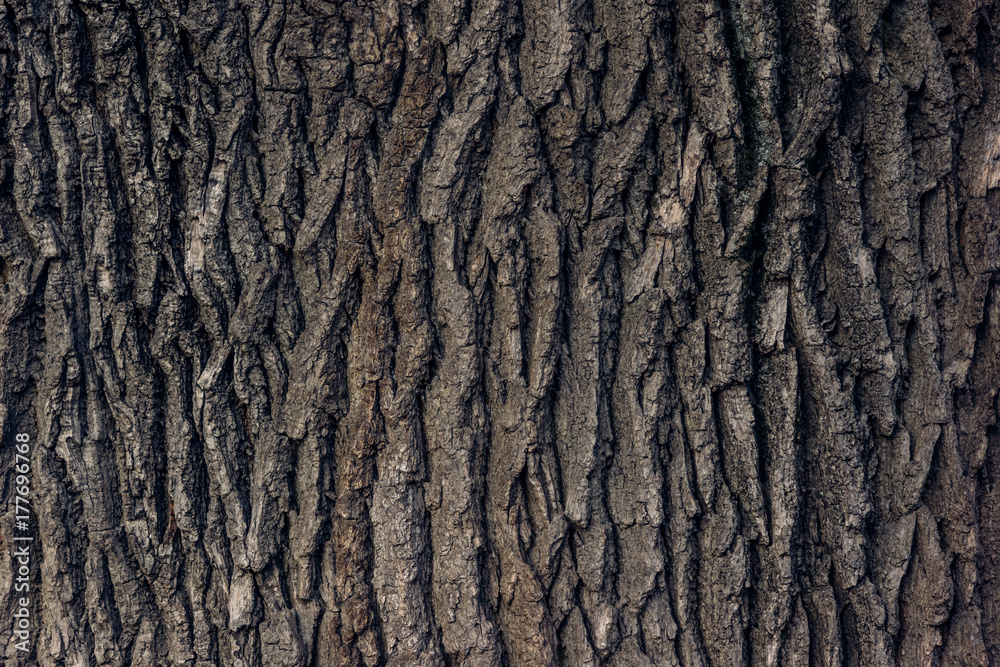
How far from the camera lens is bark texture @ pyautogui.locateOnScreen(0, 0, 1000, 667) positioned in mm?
1771

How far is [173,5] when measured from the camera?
174 centimetres

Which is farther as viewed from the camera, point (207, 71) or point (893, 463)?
point (893, 463)

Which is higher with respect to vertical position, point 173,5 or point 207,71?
point 173,5

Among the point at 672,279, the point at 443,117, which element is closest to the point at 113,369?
the point at 443,117

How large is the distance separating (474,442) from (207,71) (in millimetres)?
1191

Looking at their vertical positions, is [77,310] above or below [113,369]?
above

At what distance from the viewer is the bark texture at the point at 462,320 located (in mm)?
1771

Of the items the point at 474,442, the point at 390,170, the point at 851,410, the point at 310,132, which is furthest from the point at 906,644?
the point at 310,132

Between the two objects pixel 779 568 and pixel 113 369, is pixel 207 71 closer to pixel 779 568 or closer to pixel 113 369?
pixel 113 369

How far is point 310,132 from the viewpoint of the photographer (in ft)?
5.90

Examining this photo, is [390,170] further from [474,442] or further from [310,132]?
[474,442]

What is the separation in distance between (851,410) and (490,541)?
3.47 feet

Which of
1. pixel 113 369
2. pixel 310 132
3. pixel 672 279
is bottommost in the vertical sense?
pixel 113 369

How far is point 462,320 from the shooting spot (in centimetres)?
180
